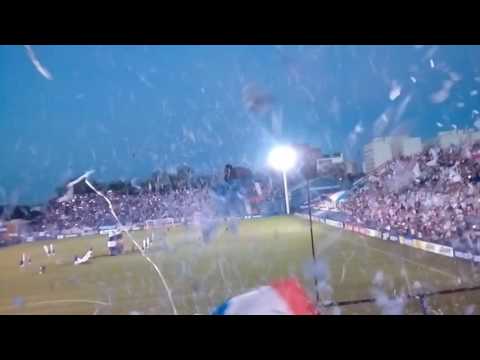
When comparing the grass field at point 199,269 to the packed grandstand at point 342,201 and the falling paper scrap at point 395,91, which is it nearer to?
the packed grandstand at point 342,201

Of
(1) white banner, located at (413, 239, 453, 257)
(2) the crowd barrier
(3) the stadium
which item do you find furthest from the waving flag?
(1) white banner, located at (413, 239, 453, 257)

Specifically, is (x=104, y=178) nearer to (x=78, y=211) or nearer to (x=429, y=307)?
(x=78, y=211)

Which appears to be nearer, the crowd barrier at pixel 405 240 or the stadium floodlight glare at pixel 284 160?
the crowd barrier at pixel 405 240

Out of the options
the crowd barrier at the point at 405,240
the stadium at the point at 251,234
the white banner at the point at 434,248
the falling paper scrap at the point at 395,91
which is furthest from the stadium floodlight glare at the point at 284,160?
the white banner at the point at 434,248

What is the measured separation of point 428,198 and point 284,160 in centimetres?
77

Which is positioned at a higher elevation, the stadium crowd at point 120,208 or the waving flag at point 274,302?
the stadium crowd at point 120,208

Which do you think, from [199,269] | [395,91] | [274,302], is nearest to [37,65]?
[199,269]

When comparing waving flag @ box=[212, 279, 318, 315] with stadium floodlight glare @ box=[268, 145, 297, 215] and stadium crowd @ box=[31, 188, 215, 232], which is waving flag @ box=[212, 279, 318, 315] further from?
stadium crowd @ box=[31, 188, 215, 232]

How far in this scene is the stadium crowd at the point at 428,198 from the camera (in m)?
2.23

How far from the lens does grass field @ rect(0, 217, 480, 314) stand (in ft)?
7.46

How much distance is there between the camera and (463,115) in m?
2.25

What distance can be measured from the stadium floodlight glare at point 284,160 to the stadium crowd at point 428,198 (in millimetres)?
329

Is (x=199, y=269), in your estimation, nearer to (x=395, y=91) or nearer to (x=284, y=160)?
(x=284, y=160)
